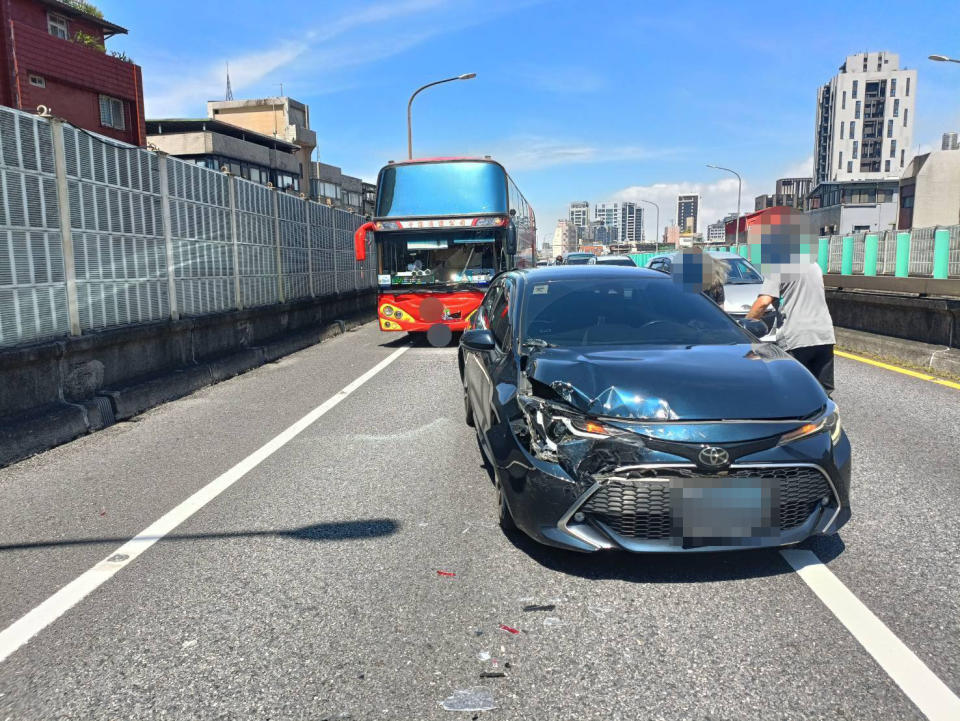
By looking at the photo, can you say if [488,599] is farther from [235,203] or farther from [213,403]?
[235,203]

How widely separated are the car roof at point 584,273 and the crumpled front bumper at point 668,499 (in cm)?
226

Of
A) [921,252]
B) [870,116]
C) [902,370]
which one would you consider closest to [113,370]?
[902,370]

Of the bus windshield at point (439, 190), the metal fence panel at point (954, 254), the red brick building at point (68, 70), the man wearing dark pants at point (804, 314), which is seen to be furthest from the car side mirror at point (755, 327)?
the red brick building at point (68, 70)

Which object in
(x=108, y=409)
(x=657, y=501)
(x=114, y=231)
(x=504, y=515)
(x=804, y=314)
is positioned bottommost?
(x=108, y=409)

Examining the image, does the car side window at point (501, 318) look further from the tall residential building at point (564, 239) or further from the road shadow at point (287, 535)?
the tall residential building at point (564, 239)

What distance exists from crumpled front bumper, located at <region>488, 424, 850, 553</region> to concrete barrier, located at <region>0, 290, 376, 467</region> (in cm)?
459

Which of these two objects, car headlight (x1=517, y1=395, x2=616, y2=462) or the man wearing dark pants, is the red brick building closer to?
the man wearing dark pants

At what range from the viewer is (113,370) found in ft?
25.8

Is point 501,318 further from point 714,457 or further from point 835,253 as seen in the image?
point 835,253

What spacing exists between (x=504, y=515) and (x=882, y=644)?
1.84m

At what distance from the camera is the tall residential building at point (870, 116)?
134m

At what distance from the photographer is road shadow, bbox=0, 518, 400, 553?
13.5 feet

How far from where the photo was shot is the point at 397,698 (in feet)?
8.47

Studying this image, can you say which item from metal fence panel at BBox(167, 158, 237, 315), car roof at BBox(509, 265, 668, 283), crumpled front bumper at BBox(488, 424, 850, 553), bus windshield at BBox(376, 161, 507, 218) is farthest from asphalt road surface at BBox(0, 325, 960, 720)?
bus windshield at BBox(376, 161, 507, 218)
